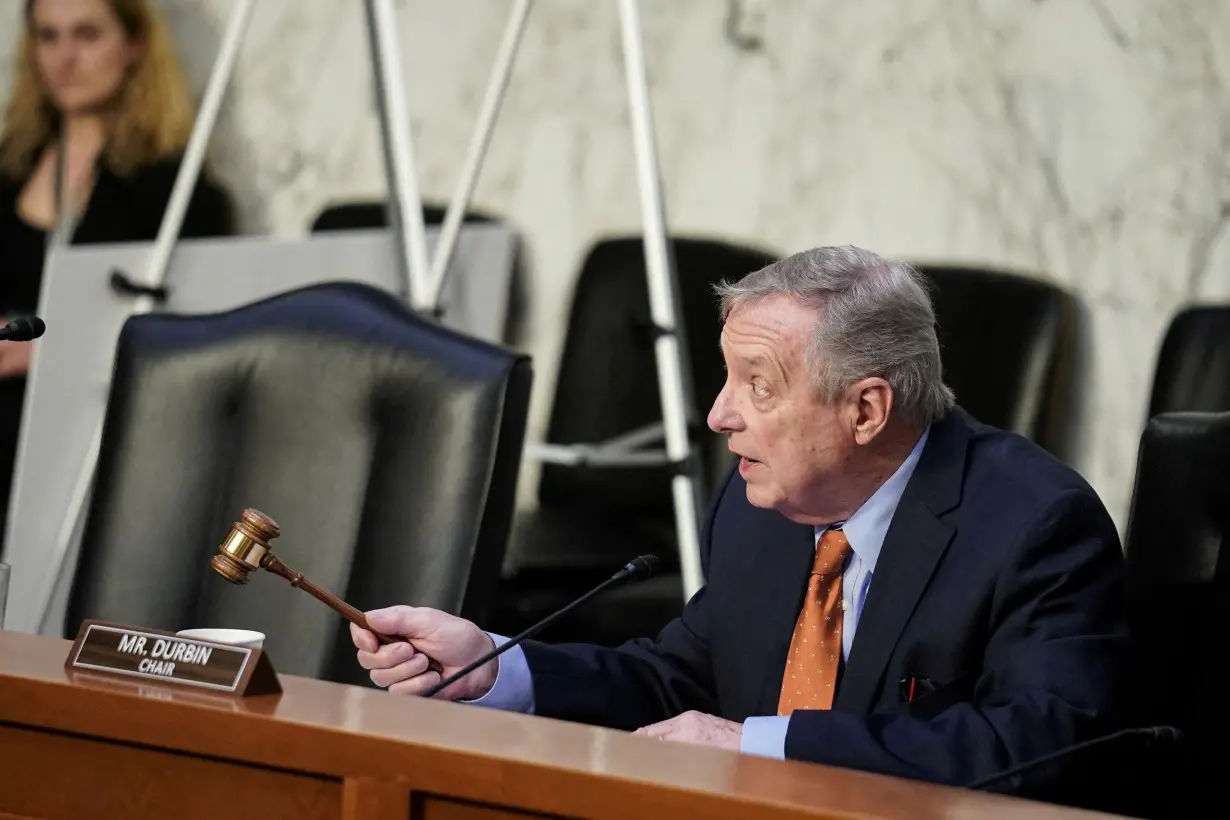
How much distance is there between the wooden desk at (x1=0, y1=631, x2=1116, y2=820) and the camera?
113 centimetres

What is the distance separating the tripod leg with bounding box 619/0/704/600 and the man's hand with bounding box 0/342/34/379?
1290 mm

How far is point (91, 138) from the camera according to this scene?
3.87 m

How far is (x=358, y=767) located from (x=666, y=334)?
163 cm

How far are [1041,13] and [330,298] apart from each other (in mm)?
1597

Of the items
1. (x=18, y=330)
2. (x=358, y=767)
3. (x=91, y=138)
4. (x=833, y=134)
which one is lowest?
(x=358, y=767)

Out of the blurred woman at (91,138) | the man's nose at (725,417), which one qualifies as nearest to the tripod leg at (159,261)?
the blurred woman at (91,138)

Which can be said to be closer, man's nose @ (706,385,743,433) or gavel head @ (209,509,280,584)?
gavel head @ (209,509,280,584)

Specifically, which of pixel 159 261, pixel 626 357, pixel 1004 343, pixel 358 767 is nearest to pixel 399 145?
pixel 159 261

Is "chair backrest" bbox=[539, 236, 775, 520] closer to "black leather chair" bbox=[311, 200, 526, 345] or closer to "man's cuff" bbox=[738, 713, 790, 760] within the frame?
"black leather chair" bbox=[311, 200, 526, 345]

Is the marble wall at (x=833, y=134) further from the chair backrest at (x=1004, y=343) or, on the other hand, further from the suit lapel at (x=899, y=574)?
the suit lapel at (x=899, y=574)

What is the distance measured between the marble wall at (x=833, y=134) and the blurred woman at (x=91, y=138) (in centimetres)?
20

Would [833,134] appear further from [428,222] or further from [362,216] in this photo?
[362,216]

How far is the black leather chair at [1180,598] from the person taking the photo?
1.68 m

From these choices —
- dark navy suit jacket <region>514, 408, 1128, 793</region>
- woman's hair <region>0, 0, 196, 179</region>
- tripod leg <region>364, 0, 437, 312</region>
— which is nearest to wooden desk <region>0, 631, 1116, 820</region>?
dark navy suit jacket <region>514, 408, 1128, 793</region>
